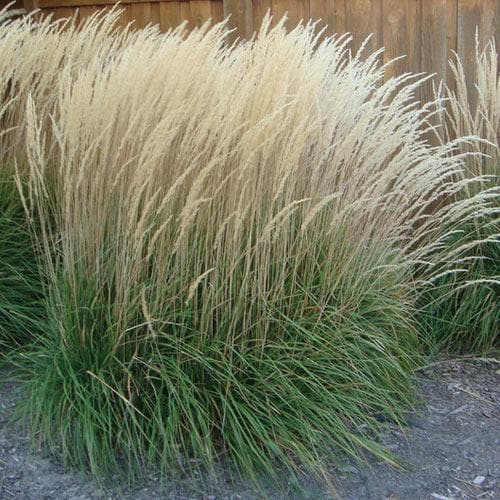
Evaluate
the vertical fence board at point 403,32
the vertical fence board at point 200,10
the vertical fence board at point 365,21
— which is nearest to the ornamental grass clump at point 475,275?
the vertical fence board at point 403,32

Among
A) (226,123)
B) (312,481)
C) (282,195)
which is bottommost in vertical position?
(312,481)

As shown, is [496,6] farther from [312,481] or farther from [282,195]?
[312,481]

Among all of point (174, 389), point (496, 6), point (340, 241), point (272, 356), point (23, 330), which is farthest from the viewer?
point (496, 6)

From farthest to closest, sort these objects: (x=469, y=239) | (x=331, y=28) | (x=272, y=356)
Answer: (x=331, y=28) → (x=469, y=239) → (x=272, y=356)

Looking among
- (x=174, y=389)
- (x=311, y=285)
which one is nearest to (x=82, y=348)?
(x=174, y=389)

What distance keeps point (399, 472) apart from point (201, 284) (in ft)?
3.62

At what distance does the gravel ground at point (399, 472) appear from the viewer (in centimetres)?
292

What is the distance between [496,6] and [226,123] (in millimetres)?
2673

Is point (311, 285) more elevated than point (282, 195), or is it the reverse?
point (282, 195)

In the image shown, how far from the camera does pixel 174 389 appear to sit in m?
2.90

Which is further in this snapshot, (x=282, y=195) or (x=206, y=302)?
(x=282, y=195)

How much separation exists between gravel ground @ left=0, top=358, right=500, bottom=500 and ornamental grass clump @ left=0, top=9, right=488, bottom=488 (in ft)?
0.28

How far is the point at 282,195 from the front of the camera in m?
3.28

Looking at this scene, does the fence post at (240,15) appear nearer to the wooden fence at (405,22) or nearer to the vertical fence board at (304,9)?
the wooden fence at (405,22)
